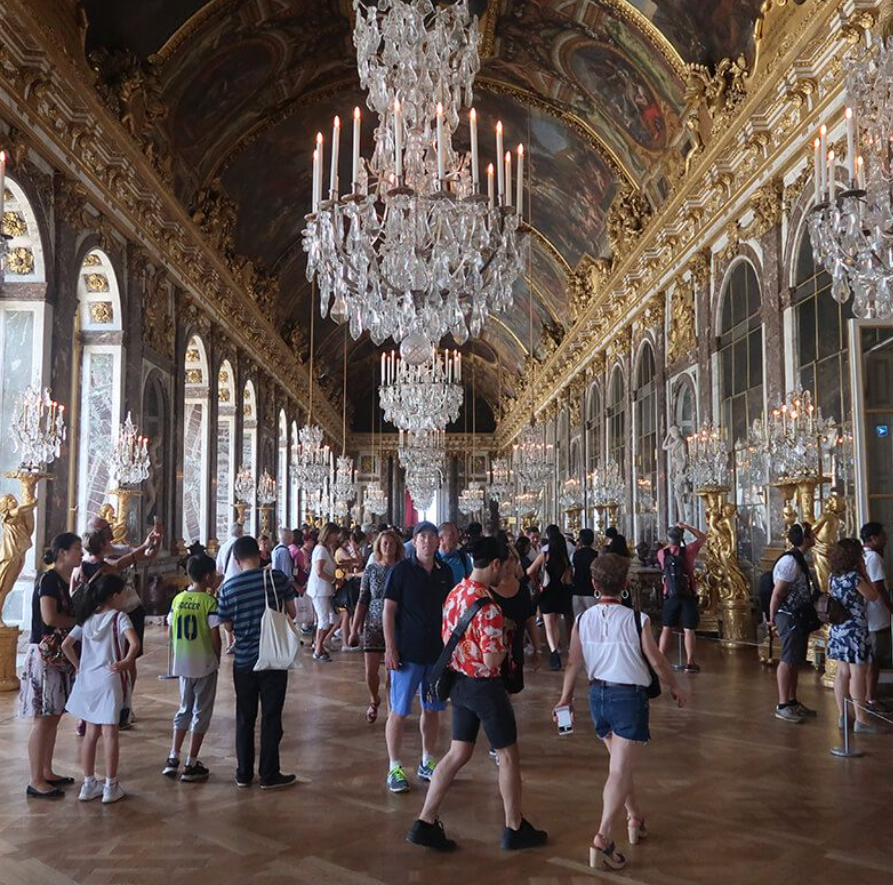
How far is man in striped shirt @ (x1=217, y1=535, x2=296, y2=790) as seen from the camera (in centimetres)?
460

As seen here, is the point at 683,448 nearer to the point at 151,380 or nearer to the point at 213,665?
the point at 151,380

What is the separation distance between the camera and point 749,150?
1083cm

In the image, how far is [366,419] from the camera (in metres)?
45.6

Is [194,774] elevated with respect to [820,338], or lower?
lower

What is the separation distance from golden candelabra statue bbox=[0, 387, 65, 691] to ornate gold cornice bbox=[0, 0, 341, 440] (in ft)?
10.8

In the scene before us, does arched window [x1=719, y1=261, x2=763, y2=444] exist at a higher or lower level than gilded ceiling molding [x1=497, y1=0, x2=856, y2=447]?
lower

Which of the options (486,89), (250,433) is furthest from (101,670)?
(250,433)

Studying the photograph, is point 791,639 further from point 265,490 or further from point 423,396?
point 265,490

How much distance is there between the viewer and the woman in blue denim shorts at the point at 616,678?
3.51 m

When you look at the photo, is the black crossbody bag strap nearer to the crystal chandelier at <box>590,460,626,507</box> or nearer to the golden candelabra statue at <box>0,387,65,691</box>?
the golden candelabra statue at <box>0,387,65,691</box>

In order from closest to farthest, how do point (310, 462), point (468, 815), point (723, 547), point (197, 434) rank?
point (468, 815) → point (723, 547) → point (197, 434) → point (310, 462)

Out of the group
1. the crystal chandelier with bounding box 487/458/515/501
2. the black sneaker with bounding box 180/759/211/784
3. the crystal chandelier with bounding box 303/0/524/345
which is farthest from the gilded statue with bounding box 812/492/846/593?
the crystal chandelier with bounding box 487/458/515/501

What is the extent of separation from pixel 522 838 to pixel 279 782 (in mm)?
1546

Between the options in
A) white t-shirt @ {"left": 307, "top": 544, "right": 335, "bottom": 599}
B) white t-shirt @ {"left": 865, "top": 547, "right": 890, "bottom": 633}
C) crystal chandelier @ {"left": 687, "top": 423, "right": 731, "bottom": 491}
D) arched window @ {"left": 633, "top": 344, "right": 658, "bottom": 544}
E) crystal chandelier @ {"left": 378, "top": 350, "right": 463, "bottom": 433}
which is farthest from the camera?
arched window @ {"left": 633, "top": 344, "right": 658, "bottom": 544}
